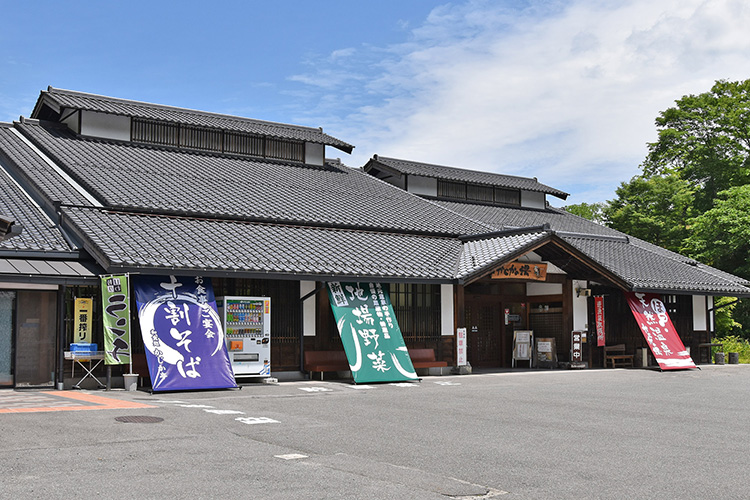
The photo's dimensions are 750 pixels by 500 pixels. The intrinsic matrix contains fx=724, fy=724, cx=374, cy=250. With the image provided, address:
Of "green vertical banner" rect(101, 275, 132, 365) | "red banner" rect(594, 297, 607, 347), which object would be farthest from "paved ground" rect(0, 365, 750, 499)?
"red banner" rect(594, 297, 607, 347)

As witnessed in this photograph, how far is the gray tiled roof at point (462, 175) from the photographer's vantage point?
26.1 meters

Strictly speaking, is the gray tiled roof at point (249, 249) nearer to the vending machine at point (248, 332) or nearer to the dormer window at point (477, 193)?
the vending machine at point (248, 332)

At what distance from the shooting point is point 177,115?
21766mm

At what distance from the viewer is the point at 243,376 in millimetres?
14547

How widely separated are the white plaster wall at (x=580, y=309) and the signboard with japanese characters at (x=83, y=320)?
12.3 meters

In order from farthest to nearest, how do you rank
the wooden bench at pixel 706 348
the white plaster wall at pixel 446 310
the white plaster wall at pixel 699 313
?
the white plaster wall at pixel 699 313 < the wooden bench at pixel 706 348 < the white plaster wall at pixel 446 310

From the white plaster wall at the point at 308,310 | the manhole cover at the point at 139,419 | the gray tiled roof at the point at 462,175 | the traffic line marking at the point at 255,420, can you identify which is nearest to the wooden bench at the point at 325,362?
the white plaster wall at the point at 308,310

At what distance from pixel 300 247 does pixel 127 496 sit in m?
10.8

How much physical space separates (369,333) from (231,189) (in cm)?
588

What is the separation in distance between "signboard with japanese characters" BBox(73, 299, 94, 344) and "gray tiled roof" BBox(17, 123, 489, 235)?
265cm

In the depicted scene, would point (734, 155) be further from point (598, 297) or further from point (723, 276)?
point (598, 297)

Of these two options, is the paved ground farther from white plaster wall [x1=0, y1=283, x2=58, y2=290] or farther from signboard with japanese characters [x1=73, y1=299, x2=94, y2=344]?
Result: white plaster wall [x1=0, y1=283, x2=58, y2=290]

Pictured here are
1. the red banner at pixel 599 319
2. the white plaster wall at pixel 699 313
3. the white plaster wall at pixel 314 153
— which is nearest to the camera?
the red banner at pixel 599 319

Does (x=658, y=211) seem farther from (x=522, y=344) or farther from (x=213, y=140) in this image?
(x=213, y=140)
